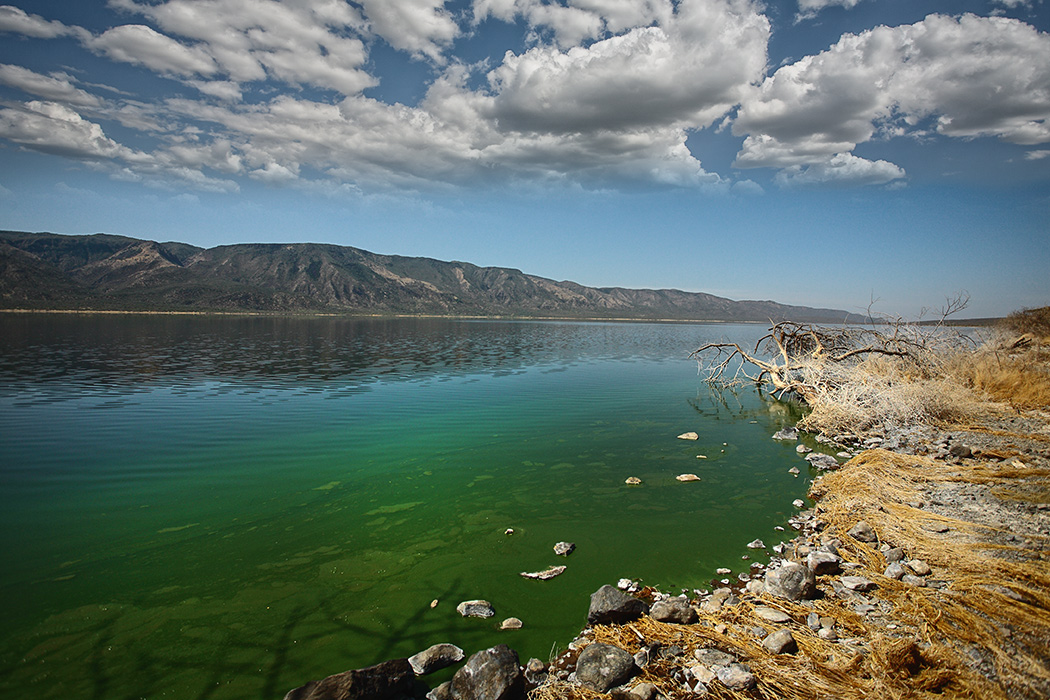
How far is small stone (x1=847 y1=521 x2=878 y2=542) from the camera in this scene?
8031 millimetres

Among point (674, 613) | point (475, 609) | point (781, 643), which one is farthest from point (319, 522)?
point (781, 643)

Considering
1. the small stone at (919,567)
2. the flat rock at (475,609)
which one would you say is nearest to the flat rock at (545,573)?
the flat rock at (475,609)

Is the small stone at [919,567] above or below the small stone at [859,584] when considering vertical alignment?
above

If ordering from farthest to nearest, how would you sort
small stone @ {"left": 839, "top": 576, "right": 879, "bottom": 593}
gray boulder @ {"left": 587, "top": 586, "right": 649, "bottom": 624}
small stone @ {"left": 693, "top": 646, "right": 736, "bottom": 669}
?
1. small stone @ {"left": 839, "top": 576, "right": 879, "bottom": 593}
2. gray boulder @ {"left": 587, "top": 586, "right": 649, "bottom": 624}
3. small stone @ {"left": 693, "top": 646, "right": 736, "bottom": 669}

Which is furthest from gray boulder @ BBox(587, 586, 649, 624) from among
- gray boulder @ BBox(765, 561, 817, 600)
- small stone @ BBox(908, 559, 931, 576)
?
small stone @ BBox(908, 559, 931, 576)

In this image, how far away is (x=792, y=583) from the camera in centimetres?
639

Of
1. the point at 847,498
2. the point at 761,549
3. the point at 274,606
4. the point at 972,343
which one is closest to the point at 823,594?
the point at 761,549

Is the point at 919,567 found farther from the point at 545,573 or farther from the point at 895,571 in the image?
the point at 545,573

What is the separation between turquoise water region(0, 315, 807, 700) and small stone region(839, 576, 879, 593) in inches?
64.4

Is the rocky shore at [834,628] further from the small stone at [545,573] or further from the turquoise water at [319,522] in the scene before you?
the small stone at [545,573]

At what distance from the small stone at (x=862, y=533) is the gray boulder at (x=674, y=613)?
159 inches

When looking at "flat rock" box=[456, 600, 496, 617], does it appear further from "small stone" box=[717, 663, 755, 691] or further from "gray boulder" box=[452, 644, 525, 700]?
"small stone" box=[717, 663, 755, 691]

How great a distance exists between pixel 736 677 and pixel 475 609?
3456 millimetres

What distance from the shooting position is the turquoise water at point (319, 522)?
596 cm
